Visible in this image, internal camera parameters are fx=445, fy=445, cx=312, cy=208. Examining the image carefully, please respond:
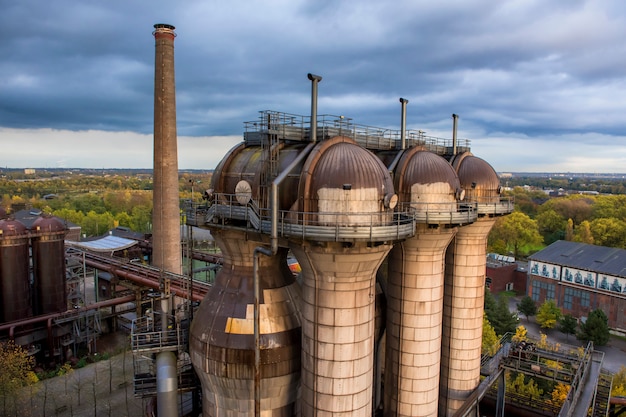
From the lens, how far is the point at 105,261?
57250mm

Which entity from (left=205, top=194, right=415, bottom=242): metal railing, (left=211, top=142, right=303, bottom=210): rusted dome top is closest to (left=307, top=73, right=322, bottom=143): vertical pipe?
(left=211, top=142, right=303, bottom=210): rusted dome top

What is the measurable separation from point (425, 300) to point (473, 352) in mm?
8817

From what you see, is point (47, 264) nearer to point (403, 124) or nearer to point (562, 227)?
point (403, 124)

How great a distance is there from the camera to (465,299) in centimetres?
3086

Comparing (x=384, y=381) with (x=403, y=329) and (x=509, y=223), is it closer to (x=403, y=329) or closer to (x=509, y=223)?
(x=403, y=329)

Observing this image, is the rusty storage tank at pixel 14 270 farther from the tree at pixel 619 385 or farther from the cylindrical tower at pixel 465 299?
the tree at pixel 619 385

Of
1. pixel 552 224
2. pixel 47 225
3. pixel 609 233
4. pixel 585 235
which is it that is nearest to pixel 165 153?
pixel 47 225

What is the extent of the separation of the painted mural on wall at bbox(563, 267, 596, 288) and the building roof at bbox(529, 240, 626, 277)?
28.0 inches

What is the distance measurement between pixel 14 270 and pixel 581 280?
2882 inches

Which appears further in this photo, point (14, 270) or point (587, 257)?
point (587, 257)

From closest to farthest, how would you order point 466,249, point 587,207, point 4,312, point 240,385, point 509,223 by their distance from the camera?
point 240,385 < point 466,249 < point 4,312 < point 509,223 < point 587,207

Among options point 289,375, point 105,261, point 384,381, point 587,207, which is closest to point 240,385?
point 289,375

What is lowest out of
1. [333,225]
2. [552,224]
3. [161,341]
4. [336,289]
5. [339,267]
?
[552,224]

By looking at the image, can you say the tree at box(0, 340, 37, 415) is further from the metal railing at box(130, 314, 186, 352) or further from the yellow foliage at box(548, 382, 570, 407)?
the yellow foliage at box(548, 382, 570, 407)
